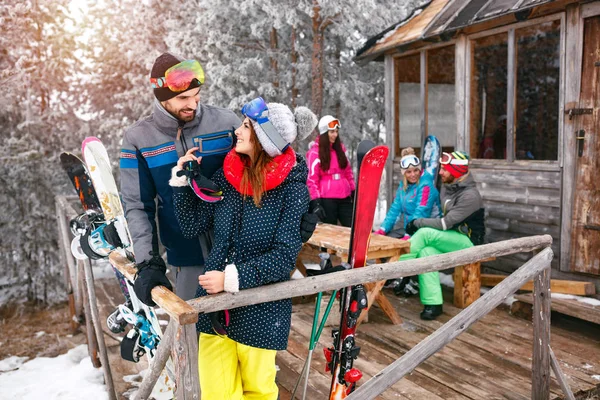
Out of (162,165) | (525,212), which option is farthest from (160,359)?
(525,212)

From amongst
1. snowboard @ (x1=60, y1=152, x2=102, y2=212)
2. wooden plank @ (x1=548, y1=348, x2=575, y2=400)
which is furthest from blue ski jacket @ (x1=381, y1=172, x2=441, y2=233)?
snowboard @ (x1=60, y1=152, x2=102, y2=212)

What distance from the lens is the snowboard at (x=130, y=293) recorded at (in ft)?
9.71

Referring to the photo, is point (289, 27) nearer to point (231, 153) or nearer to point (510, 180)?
A: point (510, 180)

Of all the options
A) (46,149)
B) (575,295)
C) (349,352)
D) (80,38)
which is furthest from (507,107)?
(80,38)

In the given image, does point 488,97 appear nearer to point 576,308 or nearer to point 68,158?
point 576,308

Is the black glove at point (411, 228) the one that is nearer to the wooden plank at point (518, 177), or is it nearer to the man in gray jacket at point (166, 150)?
the wooden plank at point (518, 177)

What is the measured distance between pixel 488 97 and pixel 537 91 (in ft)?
1.91

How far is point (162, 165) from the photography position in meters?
2.29

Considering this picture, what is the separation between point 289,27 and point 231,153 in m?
10.5

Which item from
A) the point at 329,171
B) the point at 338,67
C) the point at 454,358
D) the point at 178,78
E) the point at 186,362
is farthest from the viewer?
the point at 338,67

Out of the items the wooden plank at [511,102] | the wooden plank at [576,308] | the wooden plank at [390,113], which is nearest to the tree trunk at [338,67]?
the wooden plank at [390,113]

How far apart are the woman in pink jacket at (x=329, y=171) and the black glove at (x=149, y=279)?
156 inches

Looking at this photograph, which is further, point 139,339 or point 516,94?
point 516,94

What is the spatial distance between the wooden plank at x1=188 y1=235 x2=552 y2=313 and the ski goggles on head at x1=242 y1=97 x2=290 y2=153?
616 millimetres
